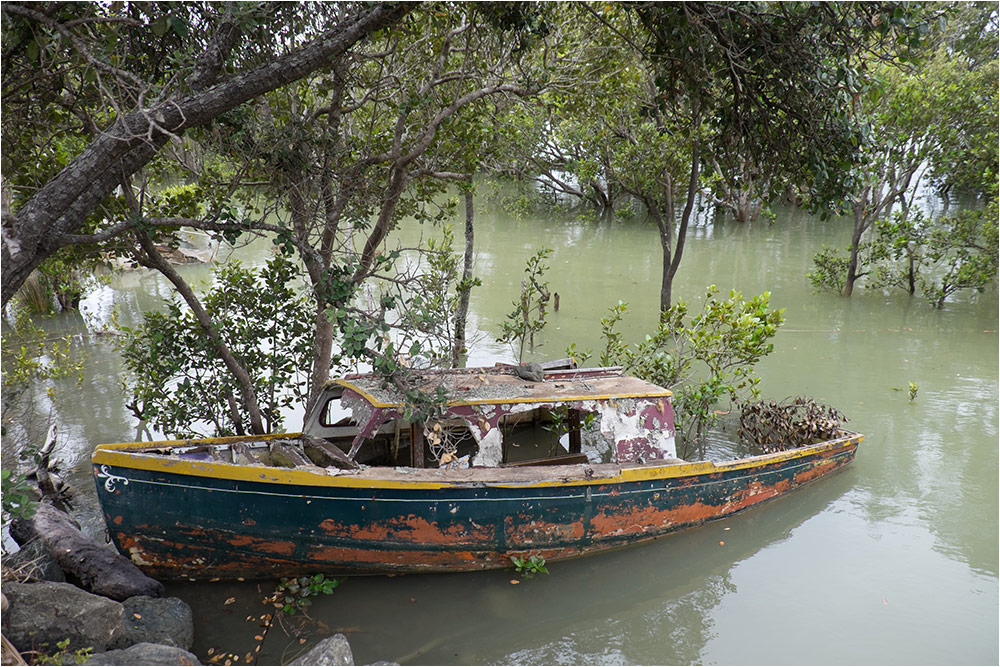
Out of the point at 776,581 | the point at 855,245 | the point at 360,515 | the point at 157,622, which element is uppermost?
the point at 855,245

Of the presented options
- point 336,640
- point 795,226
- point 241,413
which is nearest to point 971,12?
point 795,226

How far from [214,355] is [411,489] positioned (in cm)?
336

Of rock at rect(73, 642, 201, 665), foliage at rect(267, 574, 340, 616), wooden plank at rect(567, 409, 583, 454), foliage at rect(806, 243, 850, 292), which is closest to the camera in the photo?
rock at rect(73, 642, 201, 665)

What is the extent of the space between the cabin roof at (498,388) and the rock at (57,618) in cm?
246

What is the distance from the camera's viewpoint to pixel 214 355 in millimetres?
7758

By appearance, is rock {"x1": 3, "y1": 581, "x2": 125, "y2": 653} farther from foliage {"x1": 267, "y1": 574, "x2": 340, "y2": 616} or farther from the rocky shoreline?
A: foliage {"x1": 267, "y1": 574, "x2": 340, "y2": 616}

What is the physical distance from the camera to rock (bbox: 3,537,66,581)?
5035mm

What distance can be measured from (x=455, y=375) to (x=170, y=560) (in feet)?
9.68

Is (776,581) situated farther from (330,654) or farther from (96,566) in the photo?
(96,566)

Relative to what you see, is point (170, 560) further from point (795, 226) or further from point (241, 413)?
point (795, 226)

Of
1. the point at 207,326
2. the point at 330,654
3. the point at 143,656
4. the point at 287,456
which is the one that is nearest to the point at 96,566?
the point at 143,656

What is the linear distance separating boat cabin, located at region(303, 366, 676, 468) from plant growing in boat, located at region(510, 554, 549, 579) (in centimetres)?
86

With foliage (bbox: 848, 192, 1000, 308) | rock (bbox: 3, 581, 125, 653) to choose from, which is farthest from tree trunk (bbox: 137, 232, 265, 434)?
foliage (bbox: 848, 192, 1000, 308)

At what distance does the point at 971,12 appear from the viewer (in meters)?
24.2
